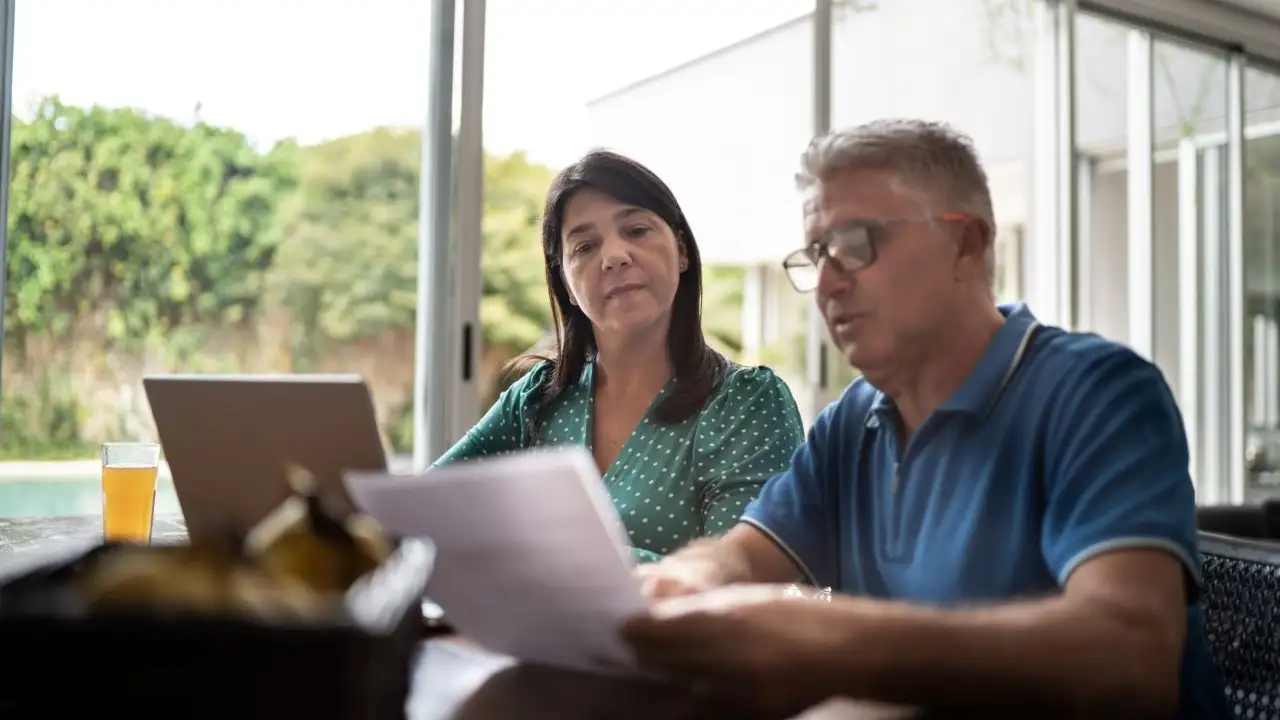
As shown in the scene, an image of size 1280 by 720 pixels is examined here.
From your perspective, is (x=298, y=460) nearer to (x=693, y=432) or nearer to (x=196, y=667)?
(x=196, y=667)

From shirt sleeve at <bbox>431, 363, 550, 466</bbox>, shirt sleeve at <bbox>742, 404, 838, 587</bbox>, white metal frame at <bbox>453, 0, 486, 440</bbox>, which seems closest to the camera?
shirt sleeve at <bbox>742, 404, 838, 587</bbox>

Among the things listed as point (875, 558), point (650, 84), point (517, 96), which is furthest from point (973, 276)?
point (650, 84)

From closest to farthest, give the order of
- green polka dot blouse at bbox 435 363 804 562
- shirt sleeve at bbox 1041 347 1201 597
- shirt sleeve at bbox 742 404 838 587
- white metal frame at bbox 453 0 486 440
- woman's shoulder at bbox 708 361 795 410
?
shirt sleeve at bbox 1041 347 1201 597 < shirt sleeve at bbox 742 404 838 587 < green polka dot blouse at bbox 435 363 804 562 < woman's shoulder at bbox 708 361 795 410 < white metal frame at bbox 453 0 486 440

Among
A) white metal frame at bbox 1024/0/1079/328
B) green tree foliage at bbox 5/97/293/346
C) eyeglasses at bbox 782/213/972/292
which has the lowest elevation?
eyeglasses at bbox 782/213/972/292

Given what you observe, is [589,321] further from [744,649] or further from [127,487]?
[744,649]

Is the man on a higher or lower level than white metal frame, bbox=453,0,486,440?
lower

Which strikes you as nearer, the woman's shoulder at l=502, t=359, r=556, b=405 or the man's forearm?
the man's forearm

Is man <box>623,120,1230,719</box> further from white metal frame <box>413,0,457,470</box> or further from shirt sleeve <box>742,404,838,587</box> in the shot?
white metal frame <box>413,0,457,470</box>

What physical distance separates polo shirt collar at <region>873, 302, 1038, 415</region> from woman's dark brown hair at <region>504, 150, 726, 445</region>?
2.24 feet

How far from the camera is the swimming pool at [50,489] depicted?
2.59m

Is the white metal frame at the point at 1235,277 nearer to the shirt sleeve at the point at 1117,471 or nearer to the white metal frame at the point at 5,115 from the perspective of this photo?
the shirt sleeve at the point at 1117,471

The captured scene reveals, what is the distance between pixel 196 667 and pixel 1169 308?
492cm

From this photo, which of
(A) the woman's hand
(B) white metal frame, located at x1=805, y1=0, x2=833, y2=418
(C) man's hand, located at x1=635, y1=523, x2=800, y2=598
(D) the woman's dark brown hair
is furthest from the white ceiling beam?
(A) the woman's hand

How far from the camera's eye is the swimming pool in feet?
8.48
